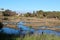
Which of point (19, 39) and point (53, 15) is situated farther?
point (53, 15)

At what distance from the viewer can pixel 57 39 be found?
34.7ft

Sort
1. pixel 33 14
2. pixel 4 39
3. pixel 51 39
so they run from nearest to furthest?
pixel 4 39 → pixel 51 39 → pixel 33 14

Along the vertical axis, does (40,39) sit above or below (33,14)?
above

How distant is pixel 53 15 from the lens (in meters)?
75.2

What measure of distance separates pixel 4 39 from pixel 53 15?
66793 millimetres

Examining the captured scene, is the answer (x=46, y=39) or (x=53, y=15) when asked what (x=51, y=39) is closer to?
(x=46, y=39)

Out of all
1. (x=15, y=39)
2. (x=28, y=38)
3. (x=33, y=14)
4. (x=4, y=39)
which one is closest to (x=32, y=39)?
(x=28, y=38)

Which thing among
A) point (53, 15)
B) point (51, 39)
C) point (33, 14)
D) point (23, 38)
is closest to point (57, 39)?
point (51, 39)

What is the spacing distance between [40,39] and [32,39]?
1.47 feet

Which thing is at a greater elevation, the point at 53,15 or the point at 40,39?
the point at 40,39

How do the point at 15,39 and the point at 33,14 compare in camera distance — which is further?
the point at 33,14

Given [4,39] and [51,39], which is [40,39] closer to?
[51,39]

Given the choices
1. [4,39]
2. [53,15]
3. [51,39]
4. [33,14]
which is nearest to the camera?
[4,39]

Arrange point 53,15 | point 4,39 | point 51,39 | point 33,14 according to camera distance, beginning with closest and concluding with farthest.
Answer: point 4,39
point 51,39
point 53,15
point 33,14
